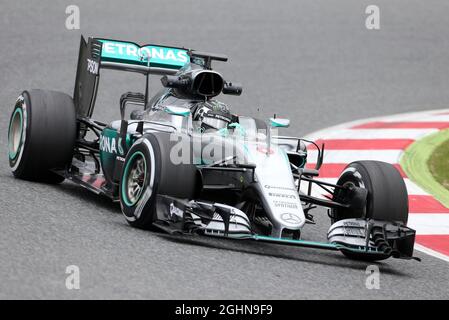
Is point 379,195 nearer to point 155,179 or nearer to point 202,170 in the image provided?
point 202,170

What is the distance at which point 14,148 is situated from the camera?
8.80 metres

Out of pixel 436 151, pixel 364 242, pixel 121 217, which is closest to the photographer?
pixel 364 242

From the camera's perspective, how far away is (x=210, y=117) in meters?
7.84

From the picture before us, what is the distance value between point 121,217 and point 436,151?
15.2 feet

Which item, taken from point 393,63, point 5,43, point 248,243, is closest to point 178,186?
point 248,243

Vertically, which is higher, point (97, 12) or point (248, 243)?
point (97, 12)

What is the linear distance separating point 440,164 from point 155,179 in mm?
4481

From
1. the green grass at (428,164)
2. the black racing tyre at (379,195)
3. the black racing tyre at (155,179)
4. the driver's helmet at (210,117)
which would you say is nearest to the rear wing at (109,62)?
the driver's helmet at (210,117)

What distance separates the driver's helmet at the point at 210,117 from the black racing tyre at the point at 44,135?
3.72 feet

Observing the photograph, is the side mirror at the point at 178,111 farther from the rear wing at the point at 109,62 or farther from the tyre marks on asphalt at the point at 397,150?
the tyre marks on asphalt at the point at 397,150

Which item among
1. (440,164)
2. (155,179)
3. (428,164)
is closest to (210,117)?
(155,179)

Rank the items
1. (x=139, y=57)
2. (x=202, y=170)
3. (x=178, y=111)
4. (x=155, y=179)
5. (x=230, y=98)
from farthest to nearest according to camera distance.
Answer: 1. (x=230, y=98)
2. (x=139, y=57)
3. (x=178, y=111)
4. (x=202, y=170)
5. (x=155, y=179)

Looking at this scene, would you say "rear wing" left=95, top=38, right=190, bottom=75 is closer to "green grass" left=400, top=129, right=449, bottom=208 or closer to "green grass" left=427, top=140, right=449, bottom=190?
"green grass" left=400, top=129, right=449, bottom=208
